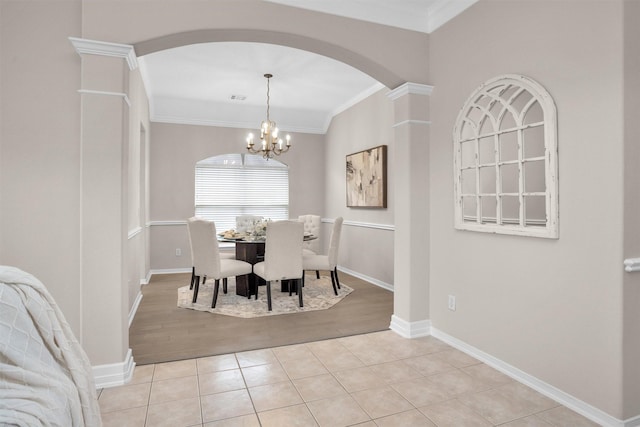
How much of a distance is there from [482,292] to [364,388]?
3.58 ft

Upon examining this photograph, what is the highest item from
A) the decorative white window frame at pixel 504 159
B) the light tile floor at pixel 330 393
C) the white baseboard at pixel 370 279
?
the decorative white window frame at pixel 504 159

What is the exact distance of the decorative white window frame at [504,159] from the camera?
7.10 feet

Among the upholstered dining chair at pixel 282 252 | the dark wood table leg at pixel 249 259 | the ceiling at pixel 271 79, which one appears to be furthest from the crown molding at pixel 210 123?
the upholstered dining chair at pixel 282 252

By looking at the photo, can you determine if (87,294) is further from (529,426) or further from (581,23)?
(581,23)

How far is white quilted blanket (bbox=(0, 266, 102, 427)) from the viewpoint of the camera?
99 centimetres

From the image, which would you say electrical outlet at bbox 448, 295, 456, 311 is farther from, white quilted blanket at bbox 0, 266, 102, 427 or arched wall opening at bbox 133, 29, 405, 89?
white quilted blanket at bbox 0, 266, 102, 427

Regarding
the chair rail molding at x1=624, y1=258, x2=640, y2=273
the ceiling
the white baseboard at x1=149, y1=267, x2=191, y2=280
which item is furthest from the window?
the chair rail molding at x1=624, y1=258, x2=640, y2=273

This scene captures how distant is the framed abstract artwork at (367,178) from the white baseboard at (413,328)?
2.02 metres

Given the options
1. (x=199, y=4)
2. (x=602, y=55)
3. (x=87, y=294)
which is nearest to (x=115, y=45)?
(x=199, y=4)

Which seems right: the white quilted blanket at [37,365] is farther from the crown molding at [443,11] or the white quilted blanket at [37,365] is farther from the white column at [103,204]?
the crown molding at [443,11]

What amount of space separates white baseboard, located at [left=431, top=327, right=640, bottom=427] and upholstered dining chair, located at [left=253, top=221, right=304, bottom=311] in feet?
5.54

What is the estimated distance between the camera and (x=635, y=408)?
74.9 inches

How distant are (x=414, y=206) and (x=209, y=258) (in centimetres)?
217

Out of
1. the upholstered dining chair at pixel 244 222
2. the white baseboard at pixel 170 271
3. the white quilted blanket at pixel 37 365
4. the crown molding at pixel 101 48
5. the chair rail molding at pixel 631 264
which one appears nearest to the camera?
the white quilted blanket at pixel 37 365
